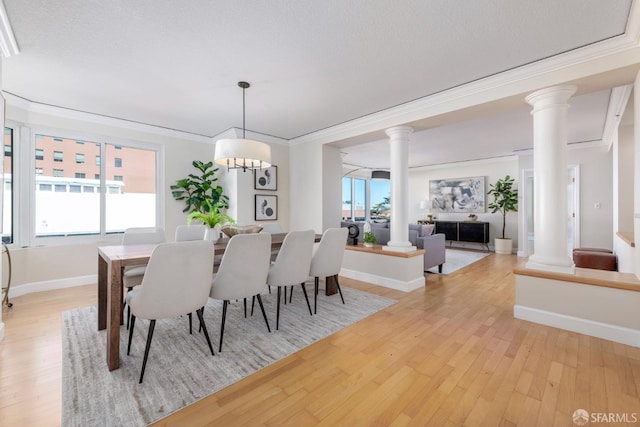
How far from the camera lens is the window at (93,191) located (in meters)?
3.71

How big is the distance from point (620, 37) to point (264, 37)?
2788mm

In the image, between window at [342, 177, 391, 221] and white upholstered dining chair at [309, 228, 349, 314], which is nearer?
white upholstered dining chair at [309, 228, 349, 314]

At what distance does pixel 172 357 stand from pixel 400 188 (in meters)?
3.23

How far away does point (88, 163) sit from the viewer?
13.1ft

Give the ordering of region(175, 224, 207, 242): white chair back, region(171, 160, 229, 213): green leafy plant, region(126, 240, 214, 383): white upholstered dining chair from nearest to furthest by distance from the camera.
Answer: region(126, 240, 214, 383): white upholstered dining chair, region(175, 224, 207, 242): white chair back, region(171, 160, 229, 213): green leafy plant

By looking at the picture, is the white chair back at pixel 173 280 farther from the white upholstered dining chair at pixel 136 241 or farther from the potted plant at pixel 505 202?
the potted plant at pixel 505 202

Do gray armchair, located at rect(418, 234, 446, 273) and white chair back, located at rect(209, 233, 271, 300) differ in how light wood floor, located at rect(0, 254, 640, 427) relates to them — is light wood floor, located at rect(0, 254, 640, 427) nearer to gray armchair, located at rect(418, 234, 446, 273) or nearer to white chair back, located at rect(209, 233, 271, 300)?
white chair back, located at rect(209, 233, 271, 300)

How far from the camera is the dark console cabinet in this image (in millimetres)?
6820

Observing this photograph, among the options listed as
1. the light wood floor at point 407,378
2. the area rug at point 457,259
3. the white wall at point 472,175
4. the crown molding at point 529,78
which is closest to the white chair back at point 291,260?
the light wood floor at point 407,378

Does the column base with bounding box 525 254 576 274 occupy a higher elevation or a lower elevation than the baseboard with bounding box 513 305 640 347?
higher

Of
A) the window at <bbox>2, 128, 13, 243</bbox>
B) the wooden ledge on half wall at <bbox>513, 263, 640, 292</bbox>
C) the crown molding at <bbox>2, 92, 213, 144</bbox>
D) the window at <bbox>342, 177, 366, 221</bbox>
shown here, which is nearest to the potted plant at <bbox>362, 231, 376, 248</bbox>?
the wooden ledge on half wall at <bbox>513, 263, 640, 292</bbox>

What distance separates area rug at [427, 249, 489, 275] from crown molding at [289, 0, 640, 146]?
2.75 metres

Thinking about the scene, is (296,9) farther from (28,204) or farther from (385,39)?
(28,204)

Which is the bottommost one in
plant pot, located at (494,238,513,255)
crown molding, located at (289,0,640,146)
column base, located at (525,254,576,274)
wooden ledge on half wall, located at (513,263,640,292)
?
plant pot, located at (494,238,513,255)
